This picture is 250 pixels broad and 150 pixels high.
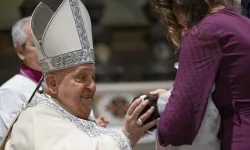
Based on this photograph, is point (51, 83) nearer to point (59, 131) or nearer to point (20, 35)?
point (59, 131)

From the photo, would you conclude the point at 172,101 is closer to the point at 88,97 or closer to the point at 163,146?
the point at 163,146

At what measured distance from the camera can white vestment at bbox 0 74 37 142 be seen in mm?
4730

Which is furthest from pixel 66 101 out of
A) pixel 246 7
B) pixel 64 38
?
pixel 246 7

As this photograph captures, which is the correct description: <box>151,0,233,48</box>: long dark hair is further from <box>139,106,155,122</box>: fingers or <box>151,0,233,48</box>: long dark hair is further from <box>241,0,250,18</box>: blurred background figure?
<box>241,0,250,18</box>: blurred background figure

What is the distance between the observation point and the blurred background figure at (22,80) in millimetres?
4824

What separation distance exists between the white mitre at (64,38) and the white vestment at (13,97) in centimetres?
142

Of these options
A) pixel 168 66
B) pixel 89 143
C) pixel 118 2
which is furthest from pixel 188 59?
pixel 118 2

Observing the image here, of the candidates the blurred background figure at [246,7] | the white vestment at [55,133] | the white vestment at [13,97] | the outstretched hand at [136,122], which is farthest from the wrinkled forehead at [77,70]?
the white vestment at [13,97]

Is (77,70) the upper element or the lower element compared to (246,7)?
lower

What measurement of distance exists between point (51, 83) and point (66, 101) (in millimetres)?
104

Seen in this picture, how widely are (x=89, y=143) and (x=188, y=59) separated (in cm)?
55

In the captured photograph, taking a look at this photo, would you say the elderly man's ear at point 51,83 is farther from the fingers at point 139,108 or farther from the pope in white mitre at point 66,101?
the fingers at point 139,108

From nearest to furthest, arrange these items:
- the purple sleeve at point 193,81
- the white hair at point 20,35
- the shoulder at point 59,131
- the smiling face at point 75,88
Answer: the purple sleeve at point 193,81, the shoulder at point 59,131, the smiling face at point 75,88, the white hair at point 20,35

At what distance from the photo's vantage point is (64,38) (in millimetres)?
3301
